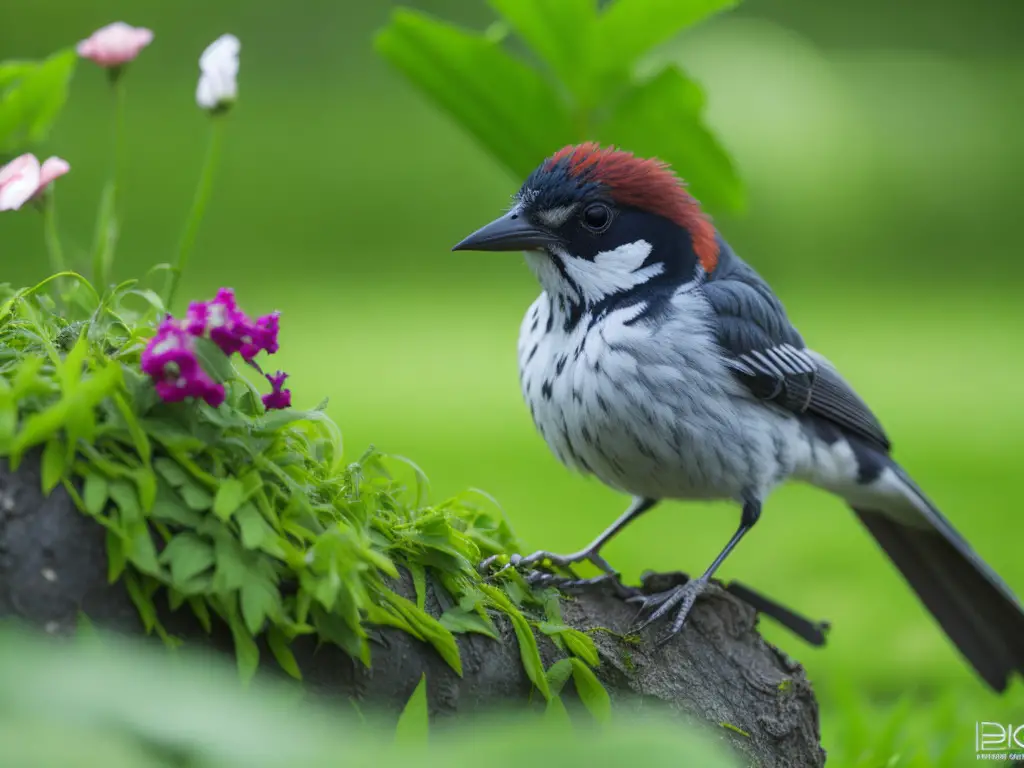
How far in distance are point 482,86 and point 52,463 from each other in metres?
1.79

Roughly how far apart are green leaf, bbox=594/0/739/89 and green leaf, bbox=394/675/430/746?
68.8 inches

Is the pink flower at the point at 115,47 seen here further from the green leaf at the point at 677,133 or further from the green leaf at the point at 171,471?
the green leaf at the point at 677,133

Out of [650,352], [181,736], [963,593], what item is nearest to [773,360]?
[650,352]

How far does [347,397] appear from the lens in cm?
466

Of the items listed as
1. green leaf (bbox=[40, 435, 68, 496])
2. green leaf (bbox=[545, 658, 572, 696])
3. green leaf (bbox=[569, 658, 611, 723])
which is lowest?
green leaf (bbox=[569, 658, 611, 723])

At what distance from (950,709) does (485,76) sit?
172 cm

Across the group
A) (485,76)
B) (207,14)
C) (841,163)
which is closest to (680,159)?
(485,76)

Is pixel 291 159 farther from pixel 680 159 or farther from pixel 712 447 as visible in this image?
pixel 712 447

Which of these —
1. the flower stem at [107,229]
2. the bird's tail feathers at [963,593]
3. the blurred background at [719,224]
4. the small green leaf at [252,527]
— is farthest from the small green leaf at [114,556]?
the blurred background at [719,224]

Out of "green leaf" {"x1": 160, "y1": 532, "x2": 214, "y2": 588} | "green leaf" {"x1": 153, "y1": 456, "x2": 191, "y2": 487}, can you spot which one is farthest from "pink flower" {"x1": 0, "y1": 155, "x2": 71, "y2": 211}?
"green leaf" {"x1": 160, "y1": 532, "x2": 214, "y2": 588}

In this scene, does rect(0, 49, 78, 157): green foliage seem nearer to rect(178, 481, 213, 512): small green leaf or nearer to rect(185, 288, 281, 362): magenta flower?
rect(185, 288, 281, 362): magenta flower

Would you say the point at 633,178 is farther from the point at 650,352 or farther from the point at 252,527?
the point at 252,527

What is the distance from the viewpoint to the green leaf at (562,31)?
2.58 m

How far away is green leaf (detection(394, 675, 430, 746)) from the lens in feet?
3.72
